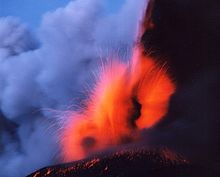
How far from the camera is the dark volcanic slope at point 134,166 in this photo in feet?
48.5

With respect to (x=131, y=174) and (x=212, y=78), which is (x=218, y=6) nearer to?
(x=212, y=78)

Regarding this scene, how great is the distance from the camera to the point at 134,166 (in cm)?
1525

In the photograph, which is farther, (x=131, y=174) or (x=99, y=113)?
(x=99, y=113)

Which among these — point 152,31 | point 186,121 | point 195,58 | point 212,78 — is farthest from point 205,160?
point 152,31

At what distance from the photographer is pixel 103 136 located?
2142 cm

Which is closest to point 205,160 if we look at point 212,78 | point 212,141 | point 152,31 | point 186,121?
point 212,141

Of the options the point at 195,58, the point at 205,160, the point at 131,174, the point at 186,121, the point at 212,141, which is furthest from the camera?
the point at 195,58

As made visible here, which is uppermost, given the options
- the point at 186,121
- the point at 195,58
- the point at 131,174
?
the point at 195,58

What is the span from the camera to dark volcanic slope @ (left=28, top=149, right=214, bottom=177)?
14.8 metres

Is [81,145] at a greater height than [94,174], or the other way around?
[81,145]

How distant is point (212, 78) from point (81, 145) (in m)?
6.51

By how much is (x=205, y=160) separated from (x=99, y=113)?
19.8 feet

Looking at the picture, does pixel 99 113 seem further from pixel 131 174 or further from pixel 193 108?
pixel 131 174

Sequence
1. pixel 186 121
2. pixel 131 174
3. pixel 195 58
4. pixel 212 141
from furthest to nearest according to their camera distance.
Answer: pixel 195 58, pixel 186 121, pixel 212 141, pixel 131 174
